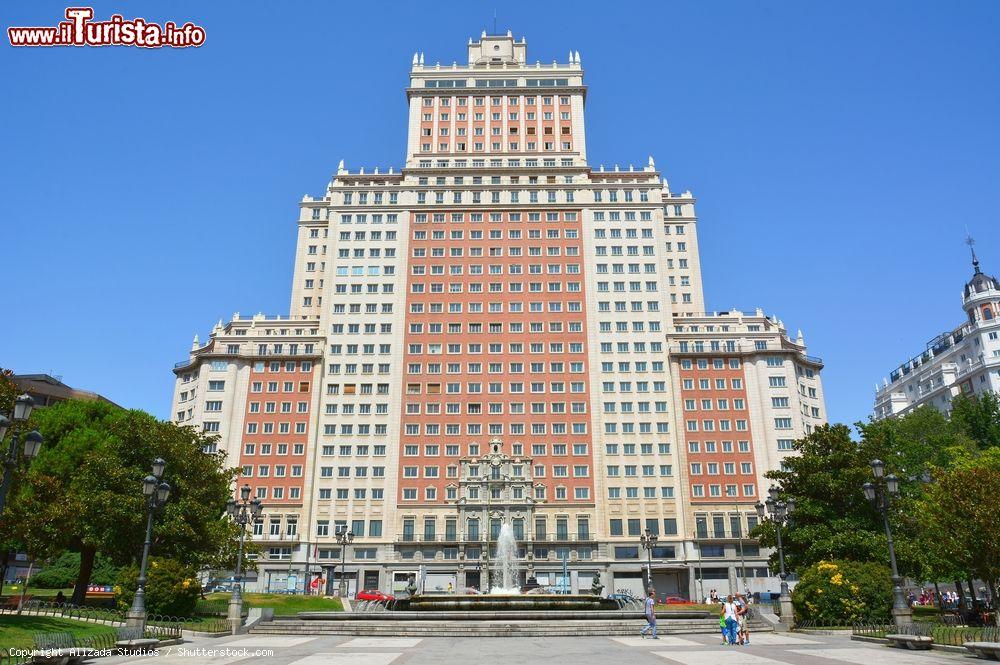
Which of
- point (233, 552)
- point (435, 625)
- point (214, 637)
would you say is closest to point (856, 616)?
point (435, 625)

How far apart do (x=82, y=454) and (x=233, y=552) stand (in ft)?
46.4

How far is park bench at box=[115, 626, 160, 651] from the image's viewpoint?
22.4 metres

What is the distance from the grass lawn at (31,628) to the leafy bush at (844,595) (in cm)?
3081

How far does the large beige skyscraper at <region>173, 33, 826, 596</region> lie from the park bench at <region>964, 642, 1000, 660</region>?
53283 mm

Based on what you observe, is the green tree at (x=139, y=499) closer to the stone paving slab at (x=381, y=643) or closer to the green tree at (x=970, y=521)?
the stone paving slab at (x=381, y=643)

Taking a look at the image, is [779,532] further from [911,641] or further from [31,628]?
[31,628]

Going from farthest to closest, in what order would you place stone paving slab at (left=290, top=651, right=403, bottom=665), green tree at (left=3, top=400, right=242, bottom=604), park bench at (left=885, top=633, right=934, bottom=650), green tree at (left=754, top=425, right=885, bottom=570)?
green tree at (left=754, top=425, right=885, bottom=570), green tree at (left=3, top=400, right=242, bottom=604), park bench at (left=885, top=633, right=934, bottom=650), stone paving slab at (left=290, top=651, right=403, bottom=665)

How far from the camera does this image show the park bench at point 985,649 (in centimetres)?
1958

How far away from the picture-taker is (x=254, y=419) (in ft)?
270

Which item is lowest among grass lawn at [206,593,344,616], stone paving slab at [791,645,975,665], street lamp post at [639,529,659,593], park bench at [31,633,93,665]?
grass lawn at [206,593,344,616]

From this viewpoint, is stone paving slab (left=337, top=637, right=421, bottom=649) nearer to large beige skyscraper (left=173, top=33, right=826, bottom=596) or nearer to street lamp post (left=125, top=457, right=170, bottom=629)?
street lamp post (left=125, top=457, right=170, bottom=629)

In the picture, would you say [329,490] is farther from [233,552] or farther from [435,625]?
[435,625]

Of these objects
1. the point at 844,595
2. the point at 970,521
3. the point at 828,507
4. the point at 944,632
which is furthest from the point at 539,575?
the point at 944,632

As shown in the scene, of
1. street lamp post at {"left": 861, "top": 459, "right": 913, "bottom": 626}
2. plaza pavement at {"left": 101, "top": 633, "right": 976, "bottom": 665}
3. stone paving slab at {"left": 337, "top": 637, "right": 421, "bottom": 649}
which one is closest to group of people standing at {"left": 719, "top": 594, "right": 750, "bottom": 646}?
plaza pavement at {"left": 101, "top": 633, "right": 976, "bottom": 665}
